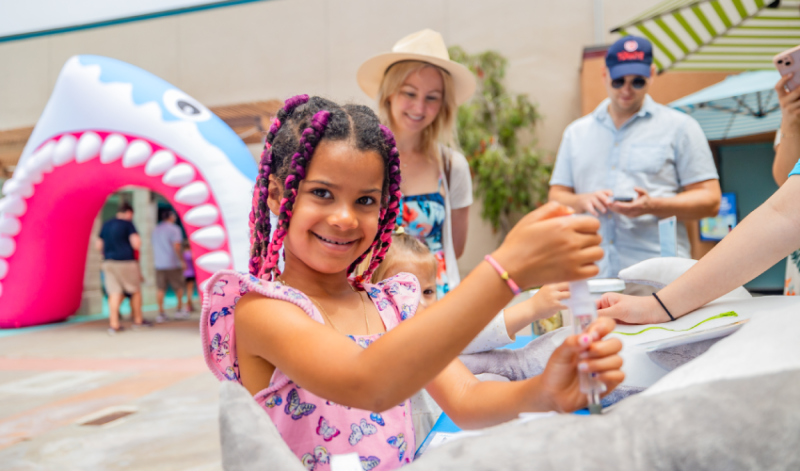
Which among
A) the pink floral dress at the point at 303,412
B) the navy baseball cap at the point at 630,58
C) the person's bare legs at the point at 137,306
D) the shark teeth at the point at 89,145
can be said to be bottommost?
the person's bare legs at the point at 137,306

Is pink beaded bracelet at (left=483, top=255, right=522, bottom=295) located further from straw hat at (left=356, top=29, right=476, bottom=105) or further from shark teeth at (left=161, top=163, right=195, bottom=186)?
shark teeth at (left=161, top=163, right=195, bottom=186)

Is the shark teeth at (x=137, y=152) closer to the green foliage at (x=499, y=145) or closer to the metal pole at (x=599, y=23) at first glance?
the green foliage at (x=499, y=145)

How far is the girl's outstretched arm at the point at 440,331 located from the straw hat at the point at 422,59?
1456mm

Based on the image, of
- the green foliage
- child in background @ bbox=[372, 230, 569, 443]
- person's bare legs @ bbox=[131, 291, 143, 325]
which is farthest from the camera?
the green foliage

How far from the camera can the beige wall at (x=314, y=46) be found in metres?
7.11

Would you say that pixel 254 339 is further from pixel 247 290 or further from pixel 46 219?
pixel 46 219

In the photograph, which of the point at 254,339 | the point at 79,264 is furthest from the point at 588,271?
the point at 79,264

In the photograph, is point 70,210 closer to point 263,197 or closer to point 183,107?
point 183,107

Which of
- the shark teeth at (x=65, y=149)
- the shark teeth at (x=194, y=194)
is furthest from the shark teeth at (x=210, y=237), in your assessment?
the shark teeth at (x=65, y=149)

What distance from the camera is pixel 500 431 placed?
525 millimetres

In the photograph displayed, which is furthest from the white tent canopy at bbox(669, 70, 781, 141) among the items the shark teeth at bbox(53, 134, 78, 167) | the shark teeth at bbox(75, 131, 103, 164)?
the shark teeth at bbox(53, 134, 78, 167)

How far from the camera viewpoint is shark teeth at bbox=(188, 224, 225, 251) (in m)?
4.43

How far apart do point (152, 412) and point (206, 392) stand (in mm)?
373

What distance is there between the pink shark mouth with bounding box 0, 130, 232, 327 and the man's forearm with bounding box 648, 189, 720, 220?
11.5ft
